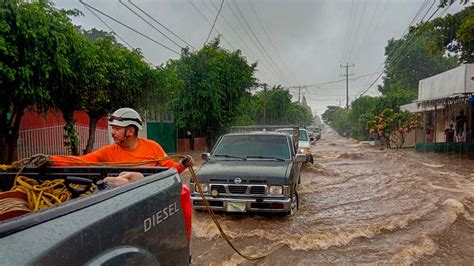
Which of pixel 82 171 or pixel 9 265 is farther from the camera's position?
pixel 82 171

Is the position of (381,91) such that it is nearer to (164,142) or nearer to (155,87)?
(164,142)

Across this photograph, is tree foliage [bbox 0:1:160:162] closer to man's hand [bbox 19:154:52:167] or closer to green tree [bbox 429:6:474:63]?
man's hand [bbox 19:154:52:167]

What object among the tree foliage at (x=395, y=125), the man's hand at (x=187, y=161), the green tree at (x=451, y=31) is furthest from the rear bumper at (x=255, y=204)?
the tree foliage at (x=395, y=125)

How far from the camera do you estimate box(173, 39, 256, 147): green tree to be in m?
19.7

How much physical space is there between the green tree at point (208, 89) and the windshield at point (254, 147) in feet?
40.3

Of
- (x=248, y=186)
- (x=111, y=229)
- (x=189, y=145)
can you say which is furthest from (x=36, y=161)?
(x=189, y=145)

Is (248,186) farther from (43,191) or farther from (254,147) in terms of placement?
(43,191)

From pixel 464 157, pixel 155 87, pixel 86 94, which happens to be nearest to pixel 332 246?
pixel 86 94

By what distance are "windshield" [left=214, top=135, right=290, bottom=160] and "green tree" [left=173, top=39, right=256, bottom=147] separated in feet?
40.3

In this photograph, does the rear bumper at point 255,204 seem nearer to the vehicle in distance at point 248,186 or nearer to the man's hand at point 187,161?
the vehicle in distance at point 248,186

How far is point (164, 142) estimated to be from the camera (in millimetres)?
21641

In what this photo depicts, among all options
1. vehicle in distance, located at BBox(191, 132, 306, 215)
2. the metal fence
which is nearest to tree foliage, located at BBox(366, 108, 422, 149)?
the metal fence

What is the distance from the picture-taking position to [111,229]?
1.53m

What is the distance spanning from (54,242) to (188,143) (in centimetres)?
2306
